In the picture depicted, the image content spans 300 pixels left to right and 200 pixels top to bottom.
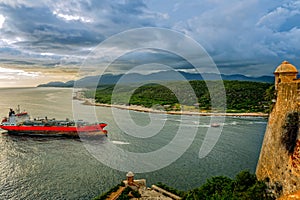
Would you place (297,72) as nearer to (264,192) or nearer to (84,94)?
(264,192)

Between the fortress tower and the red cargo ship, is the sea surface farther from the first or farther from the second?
the fortress tower

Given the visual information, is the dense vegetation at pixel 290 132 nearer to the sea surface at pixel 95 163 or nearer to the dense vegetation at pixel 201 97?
the sea surface at pixel 95 163

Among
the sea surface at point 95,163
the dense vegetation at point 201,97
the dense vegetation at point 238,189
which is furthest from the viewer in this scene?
the dense vegetation at point 201,97

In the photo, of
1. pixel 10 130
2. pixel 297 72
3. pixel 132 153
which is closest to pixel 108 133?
pixel 132 153

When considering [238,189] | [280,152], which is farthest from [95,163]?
[280,152]

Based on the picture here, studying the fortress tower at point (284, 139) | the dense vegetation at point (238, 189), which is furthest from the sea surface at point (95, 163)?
the fortress tower at point (284, 139)

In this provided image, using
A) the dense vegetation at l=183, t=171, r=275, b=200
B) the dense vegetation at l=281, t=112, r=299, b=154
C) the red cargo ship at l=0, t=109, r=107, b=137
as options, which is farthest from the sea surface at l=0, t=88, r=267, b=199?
the dense vegetation at l=281, t=112, r=299, b=154

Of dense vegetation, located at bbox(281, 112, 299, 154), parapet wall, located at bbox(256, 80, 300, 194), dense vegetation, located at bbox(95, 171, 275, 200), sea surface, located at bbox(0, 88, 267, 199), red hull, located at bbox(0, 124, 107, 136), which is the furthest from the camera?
red hull, located at bbox(0, 124, 107, 136)

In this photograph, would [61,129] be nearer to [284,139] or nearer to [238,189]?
[238,189]

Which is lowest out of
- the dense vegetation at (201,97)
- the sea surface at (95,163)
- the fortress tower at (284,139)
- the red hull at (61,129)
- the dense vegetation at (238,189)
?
the sea surface at (95,163)
